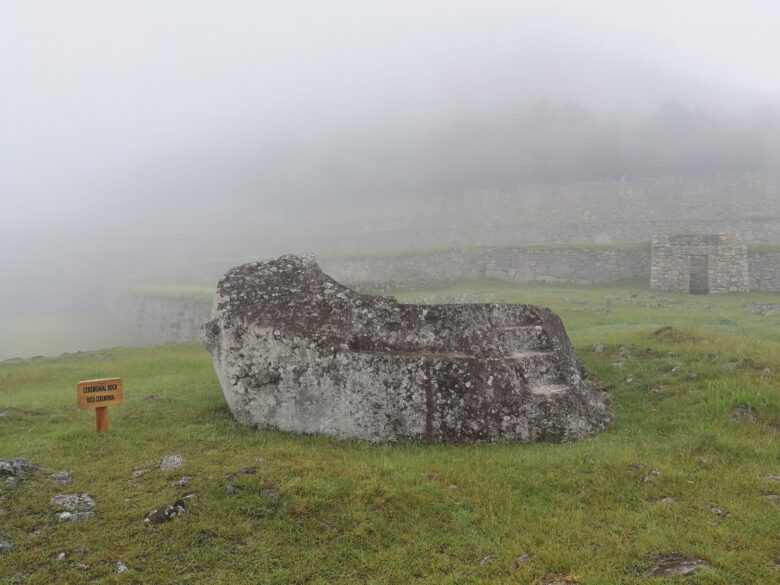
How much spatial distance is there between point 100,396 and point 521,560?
556cm

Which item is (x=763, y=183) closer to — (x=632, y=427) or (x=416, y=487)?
(x=632, y=427)

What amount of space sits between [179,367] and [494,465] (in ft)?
31.8

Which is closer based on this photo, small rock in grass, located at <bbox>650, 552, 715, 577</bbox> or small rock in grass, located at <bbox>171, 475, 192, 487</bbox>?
small rock in grass, located at <bbox>650, 552, 715, 577</bbox>

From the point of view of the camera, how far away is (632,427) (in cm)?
756

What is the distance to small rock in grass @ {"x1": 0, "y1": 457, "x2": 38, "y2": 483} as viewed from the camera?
5641 millimetres

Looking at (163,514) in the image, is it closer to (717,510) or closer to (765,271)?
(717,510)

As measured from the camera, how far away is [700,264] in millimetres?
27500

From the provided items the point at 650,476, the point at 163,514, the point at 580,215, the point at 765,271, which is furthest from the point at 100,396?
the point at 580,215

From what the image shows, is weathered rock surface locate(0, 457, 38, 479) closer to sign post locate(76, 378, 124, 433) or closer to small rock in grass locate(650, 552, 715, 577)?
sign post locate(76, 378, 124, 433)

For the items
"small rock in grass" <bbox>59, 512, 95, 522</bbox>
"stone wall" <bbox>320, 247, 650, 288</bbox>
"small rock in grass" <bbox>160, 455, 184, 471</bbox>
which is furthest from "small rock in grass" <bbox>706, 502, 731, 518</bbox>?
"stone wall" <bbox>320, 247, 650, 288</bbox>

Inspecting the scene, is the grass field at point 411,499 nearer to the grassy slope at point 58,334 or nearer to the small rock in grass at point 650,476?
the small rock in grass at point 650,476

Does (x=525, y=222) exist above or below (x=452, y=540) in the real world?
above

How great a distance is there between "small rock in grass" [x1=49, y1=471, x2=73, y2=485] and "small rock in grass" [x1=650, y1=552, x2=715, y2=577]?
215 inches

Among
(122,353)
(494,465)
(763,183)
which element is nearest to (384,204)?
(763,183)
